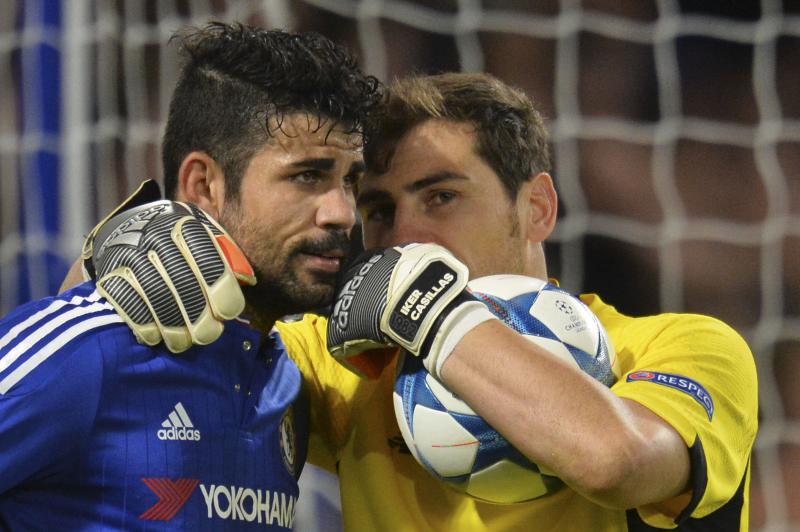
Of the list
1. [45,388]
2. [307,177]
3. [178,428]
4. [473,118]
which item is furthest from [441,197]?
[45,388]

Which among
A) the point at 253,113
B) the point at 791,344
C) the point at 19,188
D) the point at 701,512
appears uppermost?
the point at 253,113

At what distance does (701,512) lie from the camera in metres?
2.19

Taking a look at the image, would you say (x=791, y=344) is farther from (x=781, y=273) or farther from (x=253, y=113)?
(x=253, y=113)

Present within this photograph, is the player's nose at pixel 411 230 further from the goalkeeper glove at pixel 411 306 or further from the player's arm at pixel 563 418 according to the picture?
the player's arm at pixel 563 418

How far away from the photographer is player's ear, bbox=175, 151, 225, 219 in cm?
244

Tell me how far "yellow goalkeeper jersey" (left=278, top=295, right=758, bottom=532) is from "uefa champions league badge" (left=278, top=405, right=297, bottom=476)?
16cm

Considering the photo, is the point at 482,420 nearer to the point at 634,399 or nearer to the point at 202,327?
the point at 634,399

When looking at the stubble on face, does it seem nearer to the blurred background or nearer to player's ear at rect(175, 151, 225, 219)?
player's ear at rect(175, 151, 225, 219)

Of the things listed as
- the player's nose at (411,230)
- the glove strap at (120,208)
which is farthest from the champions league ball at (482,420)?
the glove strap at (120,208)

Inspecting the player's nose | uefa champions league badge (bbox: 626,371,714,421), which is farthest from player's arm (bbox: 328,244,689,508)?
the player's nose

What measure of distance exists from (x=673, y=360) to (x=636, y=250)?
176cm

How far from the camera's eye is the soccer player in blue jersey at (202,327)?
2.02 m

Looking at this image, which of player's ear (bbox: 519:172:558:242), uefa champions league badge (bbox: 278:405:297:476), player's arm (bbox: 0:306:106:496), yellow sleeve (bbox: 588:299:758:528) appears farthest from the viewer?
player's ear (bbox: 519:172:558:242)

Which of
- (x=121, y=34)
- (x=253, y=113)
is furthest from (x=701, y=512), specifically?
(x=121, y=34)
